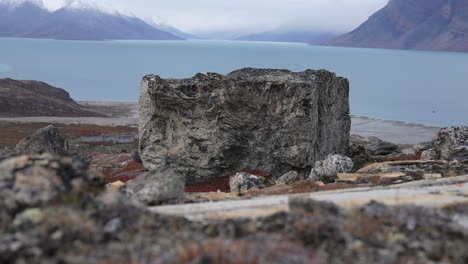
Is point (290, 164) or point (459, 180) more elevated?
point (459, 180)

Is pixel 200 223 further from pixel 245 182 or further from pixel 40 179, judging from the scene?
pixel 245 182

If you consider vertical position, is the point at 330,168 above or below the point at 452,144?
below

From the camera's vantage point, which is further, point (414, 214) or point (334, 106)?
point (334, 106)

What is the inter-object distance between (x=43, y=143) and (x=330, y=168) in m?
30.7

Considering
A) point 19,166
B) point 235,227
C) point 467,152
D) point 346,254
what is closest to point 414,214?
point 346,254

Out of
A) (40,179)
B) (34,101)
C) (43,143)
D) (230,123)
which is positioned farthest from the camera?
(34,101)

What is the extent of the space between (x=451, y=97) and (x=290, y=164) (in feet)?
507

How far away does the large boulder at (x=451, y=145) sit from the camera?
26000 mm

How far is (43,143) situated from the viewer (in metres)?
43.9

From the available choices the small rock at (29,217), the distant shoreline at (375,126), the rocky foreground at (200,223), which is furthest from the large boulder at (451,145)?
the distant shoreline at (375,126)

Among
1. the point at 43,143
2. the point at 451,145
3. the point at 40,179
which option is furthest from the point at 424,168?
→ the point at 43,143

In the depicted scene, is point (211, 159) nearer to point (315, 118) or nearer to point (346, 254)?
point (315, 118)

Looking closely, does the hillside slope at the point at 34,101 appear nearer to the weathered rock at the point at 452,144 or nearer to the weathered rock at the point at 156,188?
the weathered rock at the point at 452,144

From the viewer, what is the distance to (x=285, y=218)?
980cm
